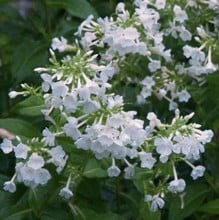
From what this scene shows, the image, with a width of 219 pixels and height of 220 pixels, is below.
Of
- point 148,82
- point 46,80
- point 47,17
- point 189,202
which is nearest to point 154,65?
point 148,82

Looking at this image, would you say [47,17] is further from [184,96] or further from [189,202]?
[189,202]

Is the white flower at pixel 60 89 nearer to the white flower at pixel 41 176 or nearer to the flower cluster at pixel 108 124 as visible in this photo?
the flower cluster at pixel 108 124

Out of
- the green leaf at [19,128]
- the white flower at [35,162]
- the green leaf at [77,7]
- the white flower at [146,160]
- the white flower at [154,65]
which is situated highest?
the white flower at [35,162]

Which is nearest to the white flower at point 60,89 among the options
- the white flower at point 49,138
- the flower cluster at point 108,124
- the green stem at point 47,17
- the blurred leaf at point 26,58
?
the flower cluster at point 108,124

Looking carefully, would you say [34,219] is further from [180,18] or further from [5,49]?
[5,49]

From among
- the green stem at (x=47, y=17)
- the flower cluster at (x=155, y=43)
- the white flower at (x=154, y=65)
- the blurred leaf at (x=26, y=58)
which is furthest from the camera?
the green stem at (x=47, y=17)

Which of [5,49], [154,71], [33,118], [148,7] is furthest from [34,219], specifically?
[5,49]
